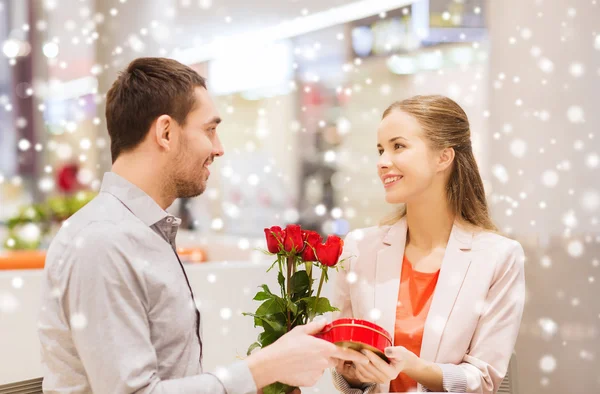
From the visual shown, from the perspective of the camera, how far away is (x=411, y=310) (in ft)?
5.72

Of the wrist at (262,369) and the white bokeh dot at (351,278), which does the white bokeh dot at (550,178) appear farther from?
the wrist at (262,369)

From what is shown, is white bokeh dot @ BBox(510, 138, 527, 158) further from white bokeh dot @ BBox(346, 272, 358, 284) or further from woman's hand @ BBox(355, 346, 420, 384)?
woman's hand @ BBox(355, 346, 420, 384)

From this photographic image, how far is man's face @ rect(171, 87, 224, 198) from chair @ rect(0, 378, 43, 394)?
1.89 feet

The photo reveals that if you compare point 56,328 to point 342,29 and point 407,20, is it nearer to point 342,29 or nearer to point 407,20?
point 407,20

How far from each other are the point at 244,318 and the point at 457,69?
5.10 ft

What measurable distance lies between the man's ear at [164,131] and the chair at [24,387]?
0.66 m

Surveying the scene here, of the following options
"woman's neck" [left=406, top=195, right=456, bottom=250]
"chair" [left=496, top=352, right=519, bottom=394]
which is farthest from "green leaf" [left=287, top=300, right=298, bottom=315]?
"chair" [left=496, top=352, right=519, bottom=394]

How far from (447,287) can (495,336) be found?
177mm

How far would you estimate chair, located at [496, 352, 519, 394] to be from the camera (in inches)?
71.2

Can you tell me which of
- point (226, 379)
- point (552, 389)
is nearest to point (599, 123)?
point (552, 389)

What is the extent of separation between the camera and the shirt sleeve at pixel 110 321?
1.03m

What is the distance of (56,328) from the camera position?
3.61ft

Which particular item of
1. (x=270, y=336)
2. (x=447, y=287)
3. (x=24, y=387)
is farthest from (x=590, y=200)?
(x=24, y=387)

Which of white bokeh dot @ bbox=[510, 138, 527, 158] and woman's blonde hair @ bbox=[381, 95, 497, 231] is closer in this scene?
woman's blonde hair @ bbox=[381, 95, 497, 231]
